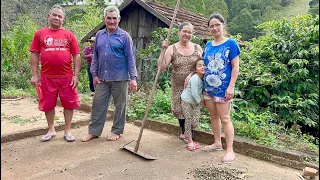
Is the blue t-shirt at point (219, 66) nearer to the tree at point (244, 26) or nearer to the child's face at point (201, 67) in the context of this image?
the child's face at point (201, 67)

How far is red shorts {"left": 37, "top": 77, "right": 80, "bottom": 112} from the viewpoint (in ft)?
12.5

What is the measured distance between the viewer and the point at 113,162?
11.2 ft

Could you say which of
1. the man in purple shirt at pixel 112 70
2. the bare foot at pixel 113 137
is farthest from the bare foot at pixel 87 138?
the bare foot at pixel 113 137

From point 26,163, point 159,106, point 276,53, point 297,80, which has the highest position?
point 276,53

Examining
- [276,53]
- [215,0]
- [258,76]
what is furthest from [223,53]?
[215,0]

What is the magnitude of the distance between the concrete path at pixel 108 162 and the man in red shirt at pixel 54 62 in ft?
1.96

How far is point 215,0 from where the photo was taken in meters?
22.0

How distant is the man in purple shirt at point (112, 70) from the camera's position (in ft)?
12.9

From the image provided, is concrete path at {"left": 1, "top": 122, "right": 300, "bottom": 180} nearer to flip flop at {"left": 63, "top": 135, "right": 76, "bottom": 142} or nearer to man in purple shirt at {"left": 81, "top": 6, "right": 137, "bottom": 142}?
flip flop at {"left": 63, "top": 135, "right": 76, "bottom": 142}

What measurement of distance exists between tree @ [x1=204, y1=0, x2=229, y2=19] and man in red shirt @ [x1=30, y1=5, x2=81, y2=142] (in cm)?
1804

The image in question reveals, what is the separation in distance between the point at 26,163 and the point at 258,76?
477cm

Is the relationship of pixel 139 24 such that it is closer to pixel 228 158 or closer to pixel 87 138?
pixel 87 138

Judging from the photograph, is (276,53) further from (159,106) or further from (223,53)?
(223,53)

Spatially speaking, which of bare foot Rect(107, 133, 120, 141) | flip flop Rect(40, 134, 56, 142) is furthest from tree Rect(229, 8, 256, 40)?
flip flop Rect(40, 134, 56, 142)
